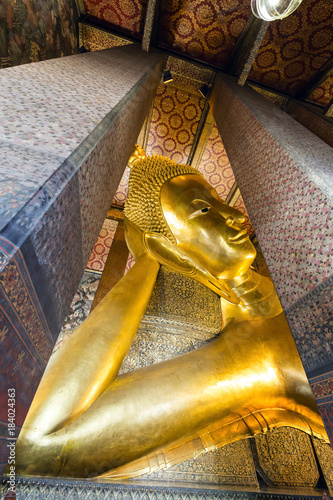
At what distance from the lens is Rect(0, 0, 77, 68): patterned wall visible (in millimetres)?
1613

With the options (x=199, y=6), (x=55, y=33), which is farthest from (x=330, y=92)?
(x=55, y=33)

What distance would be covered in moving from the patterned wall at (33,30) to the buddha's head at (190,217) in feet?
3.38

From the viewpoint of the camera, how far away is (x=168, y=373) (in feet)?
4.45

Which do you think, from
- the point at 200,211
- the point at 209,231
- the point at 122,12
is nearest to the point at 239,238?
the point at 209,231

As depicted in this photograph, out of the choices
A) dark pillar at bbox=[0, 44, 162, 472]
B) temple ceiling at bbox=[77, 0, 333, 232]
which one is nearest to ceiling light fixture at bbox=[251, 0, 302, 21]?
temple ceiling at bbox=[77, 0, 333, 232]

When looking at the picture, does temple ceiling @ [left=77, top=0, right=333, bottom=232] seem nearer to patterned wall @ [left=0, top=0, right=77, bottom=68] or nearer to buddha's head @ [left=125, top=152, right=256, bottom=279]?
patterned wall @ [left=0, top=0, right=77, bottom=68]

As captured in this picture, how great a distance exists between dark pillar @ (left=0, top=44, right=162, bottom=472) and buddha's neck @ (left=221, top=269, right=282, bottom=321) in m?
1.17

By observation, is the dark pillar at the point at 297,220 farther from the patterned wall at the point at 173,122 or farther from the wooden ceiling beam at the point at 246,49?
the patterned wall at the point at 173,122

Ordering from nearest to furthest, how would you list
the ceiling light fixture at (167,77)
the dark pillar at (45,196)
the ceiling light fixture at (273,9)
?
the dark pillar at (45,196) → the ceiling light fixture at (273,9) → the ceiling light fixture at (167,77)

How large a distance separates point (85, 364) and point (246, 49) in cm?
301

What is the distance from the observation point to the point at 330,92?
2795 mm

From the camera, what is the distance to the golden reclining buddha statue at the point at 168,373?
103cm

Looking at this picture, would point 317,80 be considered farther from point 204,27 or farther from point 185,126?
point 185,126

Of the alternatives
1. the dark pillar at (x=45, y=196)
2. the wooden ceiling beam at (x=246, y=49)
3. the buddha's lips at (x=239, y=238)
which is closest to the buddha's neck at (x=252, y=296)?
the buddha's lips at (x=239, y=238)
